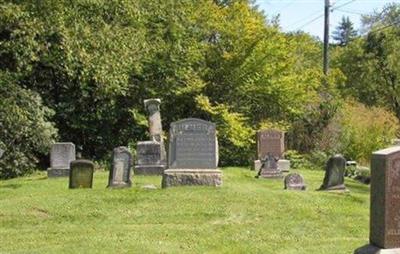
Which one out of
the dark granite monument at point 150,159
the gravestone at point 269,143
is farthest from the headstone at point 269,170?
the gravestone at point 269,143

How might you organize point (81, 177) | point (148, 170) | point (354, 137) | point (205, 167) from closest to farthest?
point (205, 167) < point (81, 177) < point (148, 170) < point (354, 137)

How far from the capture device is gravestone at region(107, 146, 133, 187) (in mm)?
14898

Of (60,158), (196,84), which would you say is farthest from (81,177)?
(196,84)

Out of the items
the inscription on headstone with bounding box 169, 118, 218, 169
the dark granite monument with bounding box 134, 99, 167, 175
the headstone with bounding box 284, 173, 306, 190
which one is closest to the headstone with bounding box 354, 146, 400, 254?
the inscription on headstone with bounding box 169, 118, 218, 169

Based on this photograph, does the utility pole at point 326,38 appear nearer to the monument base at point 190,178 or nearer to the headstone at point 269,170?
the headstone at point 269,170

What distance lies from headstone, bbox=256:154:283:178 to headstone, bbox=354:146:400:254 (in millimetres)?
11519

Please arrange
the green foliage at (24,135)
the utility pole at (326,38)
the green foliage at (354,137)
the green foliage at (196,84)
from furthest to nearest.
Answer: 1. the utility pole at (326,38)
2. the green foliage at (354,137)
3. the green foliage at (196,84)
4. the green foliage at (24,135)

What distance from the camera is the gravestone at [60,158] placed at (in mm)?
19797

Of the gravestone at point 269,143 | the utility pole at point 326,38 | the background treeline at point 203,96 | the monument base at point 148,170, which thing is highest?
the utility pole at point 326,38

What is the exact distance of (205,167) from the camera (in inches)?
575

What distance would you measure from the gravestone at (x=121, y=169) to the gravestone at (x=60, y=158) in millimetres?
5129

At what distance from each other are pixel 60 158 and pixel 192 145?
6767 mm

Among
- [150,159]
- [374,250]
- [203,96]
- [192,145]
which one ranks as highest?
[203,96]

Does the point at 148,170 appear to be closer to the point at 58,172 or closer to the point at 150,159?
the point at 150,159
